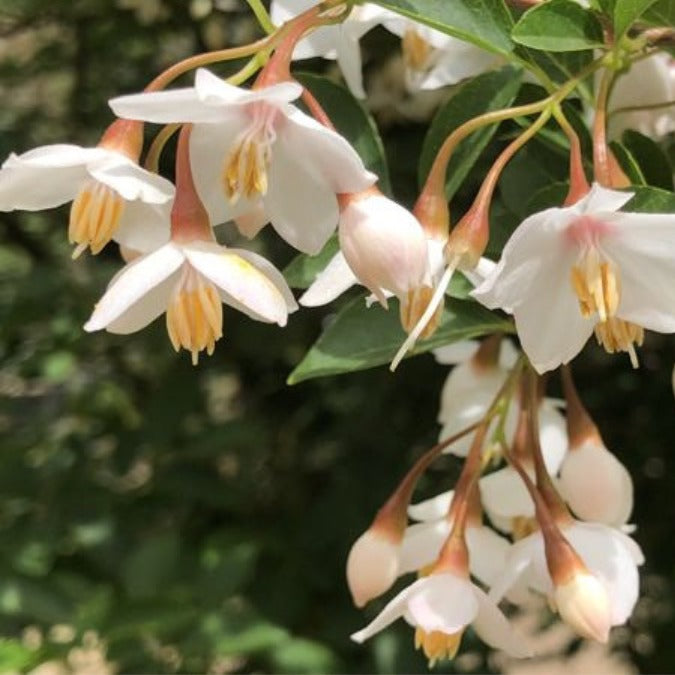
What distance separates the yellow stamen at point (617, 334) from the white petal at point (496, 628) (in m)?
0.17

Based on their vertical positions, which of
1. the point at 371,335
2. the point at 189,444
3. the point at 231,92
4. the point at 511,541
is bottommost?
the point at 189,444

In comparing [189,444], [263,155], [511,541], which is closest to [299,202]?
[263,155]

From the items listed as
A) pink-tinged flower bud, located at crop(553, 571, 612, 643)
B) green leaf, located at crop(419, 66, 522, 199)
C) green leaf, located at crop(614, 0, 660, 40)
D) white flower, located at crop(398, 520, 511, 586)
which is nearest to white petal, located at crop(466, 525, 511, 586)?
white flower, located at crop(398, 520, 511, 586)

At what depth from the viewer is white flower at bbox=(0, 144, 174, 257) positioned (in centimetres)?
61

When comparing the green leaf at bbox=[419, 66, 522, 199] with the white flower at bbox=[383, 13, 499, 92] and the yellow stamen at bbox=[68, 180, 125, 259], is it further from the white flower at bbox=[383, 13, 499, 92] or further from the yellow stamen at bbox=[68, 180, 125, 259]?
the yellow stamen at bbox=[68, 180, 125, 259]

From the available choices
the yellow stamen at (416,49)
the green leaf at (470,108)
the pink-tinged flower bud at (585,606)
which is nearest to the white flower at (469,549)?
the pink-tinged flower bud at (585,606)

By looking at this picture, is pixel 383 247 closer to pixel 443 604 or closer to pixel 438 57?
pixel 443 604

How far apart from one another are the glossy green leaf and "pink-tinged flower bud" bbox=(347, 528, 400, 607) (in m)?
0.34

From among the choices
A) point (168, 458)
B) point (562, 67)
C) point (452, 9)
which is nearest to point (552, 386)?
point (168, 458)

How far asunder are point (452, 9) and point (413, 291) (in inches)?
7.1

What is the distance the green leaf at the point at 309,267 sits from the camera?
748 millimetres

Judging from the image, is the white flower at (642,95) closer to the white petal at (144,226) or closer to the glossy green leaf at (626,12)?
the glossy green leaf at (626,12)

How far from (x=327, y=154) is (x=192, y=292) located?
10 cm

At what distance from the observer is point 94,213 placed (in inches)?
24.8
